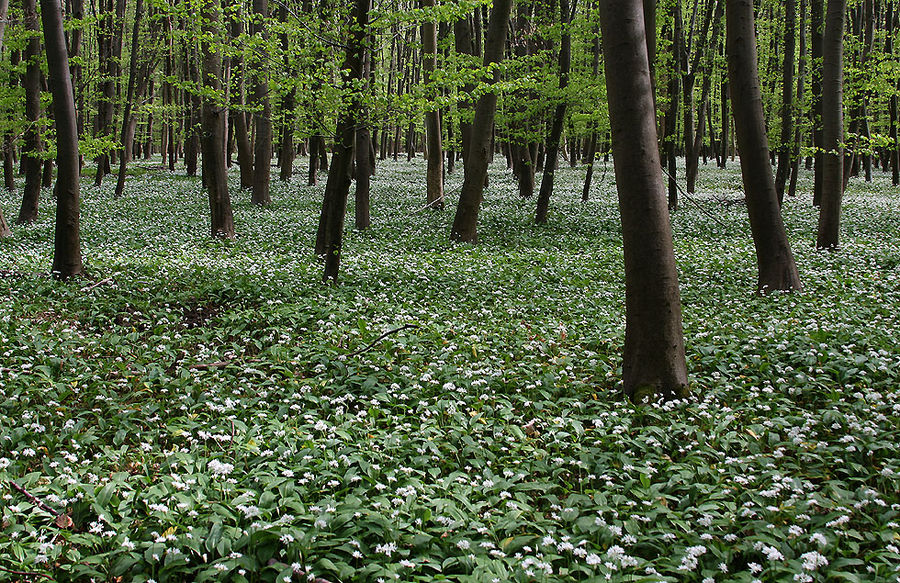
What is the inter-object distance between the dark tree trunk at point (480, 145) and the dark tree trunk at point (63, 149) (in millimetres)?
7852

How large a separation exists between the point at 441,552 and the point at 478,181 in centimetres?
1176

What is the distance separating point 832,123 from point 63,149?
1481 centimetres

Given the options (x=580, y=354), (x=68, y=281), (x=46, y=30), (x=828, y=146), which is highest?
(x=46, y=30)

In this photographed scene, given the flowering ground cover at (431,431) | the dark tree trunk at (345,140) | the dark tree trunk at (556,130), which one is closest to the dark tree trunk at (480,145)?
the dark tree trunk at (556,130)

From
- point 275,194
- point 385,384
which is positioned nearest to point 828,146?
point 385,384

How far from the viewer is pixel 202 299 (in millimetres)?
9539

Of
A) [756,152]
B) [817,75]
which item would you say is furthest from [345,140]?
[817,75]

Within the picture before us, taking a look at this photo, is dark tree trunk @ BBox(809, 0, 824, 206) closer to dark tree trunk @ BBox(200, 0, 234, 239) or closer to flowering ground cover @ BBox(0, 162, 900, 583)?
flowering ground cover @ BBox(0, 162, 900, 583)

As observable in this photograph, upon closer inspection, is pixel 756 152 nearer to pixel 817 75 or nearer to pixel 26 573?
pixel 26 573

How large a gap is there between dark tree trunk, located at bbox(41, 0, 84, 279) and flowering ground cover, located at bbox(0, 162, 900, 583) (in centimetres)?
62

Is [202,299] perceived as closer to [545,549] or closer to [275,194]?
[545,549]

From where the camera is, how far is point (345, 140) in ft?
32.0

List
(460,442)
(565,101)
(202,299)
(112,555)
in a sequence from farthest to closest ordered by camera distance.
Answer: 1. (565,101)
2. (202,299)
3. (460,442)
4. (112,555)

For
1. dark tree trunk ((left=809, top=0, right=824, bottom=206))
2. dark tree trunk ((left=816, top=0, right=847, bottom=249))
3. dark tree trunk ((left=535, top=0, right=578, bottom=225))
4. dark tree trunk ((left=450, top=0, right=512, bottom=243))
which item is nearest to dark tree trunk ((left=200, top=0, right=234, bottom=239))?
dark tree trunk ((left=450, top=0, right=512, bottom=243))
